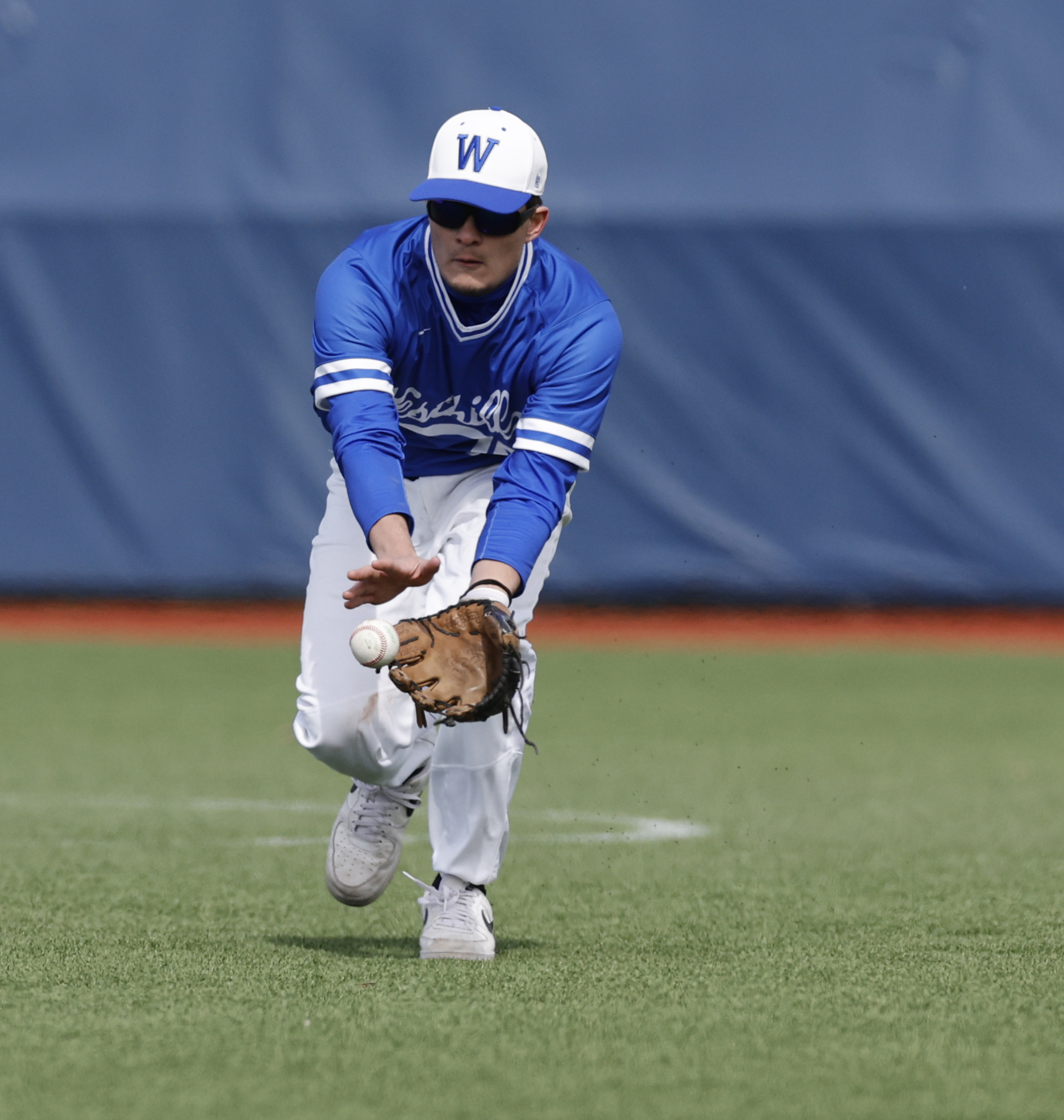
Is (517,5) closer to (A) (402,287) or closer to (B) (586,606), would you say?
(B) (586,606)

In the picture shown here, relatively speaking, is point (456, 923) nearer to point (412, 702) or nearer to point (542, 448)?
point (412, 702)

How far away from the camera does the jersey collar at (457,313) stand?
15.6 ft

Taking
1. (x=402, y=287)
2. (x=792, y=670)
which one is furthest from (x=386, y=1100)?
(x=792, y=670)

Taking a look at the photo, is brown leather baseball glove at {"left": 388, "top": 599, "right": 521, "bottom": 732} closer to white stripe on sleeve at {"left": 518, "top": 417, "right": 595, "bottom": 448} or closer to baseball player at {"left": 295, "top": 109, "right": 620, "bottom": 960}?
baseball player at {"left": 295, "top": 109, "right": 620, "bottom": 960}

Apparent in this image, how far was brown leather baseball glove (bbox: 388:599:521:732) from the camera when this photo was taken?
4387 mm

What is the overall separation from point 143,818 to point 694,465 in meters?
8.19

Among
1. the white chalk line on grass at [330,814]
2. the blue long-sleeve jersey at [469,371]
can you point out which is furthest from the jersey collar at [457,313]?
the white chalk line on grass at [330,814]

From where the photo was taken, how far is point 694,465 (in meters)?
14.5

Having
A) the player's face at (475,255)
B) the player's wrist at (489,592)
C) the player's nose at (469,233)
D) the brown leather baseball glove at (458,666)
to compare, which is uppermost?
the player's nose at (469,233)

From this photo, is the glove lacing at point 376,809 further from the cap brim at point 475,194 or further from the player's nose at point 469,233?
the cap brim at point 475,194

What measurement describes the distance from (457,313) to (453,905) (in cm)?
140

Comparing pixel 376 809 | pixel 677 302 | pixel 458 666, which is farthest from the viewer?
pixel 677 302

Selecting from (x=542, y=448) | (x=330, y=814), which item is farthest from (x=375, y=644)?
(x=330, y=814)

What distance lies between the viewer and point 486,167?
460cm
